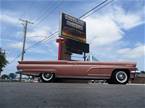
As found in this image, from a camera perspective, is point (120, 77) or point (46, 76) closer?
point (120, 77)

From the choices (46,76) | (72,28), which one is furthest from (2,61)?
(46,76)

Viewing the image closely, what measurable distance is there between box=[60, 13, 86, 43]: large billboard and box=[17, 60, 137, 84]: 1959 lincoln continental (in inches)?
1034

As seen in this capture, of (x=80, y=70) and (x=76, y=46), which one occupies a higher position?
(x=76, y=46)

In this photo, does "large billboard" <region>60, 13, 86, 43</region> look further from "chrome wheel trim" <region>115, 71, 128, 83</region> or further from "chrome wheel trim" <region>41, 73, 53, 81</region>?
"chrome wheel trim" <region>115, 71, 128, 83</region>

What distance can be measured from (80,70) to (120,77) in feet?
5.66

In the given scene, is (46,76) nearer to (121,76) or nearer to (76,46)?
(121,76)

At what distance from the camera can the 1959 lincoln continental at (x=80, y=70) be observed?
1509 centimetres

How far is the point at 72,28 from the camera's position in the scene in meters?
45.0

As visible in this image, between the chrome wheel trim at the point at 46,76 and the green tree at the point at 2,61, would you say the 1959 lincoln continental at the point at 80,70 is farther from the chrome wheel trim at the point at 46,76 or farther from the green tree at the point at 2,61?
the green tree at the point at 2,61

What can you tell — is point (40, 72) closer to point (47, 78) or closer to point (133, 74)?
point (47, 78)

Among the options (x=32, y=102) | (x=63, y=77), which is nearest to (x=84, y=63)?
(x=63, y=77)

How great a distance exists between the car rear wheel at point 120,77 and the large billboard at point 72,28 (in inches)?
1059

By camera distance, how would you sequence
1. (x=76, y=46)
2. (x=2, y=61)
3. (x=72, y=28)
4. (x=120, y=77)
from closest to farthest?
(x=120, y=77) → (x=76, y=46) → (x=72, y=28) → (x=2, y=61)


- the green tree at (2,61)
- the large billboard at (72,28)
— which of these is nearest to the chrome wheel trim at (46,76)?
the large billboard at (72,28)
